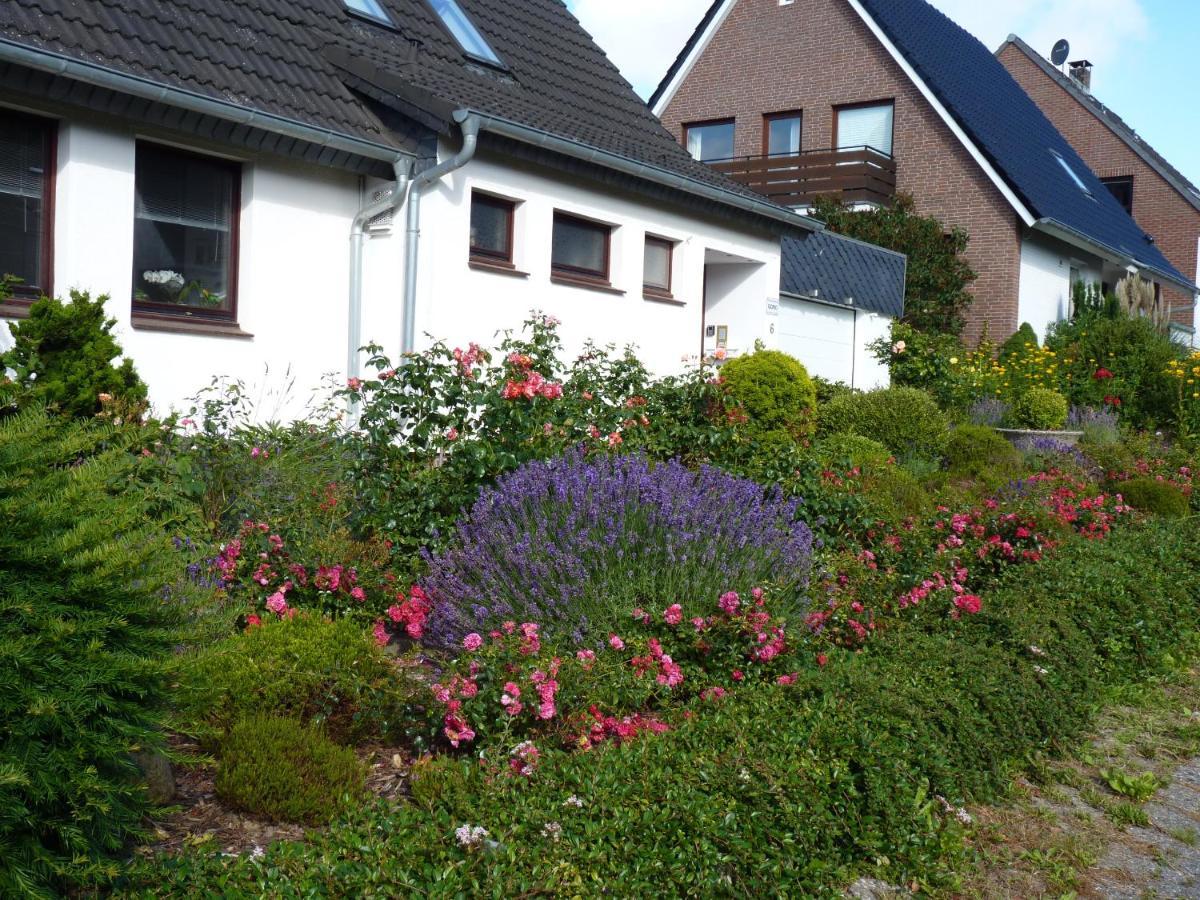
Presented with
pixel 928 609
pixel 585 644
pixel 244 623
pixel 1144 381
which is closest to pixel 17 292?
pixel 244 623

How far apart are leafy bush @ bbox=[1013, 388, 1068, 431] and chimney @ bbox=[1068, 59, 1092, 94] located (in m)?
22.4

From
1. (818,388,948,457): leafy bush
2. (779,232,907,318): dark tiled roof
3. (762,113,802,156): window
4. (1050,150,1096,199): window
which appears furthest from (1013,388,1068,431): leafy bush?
(1050,150,1096,199): window

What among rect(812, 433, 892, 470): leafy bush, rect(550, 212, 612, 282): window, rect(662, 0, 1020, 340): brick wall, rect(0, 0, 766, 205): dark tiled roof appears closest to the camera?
rect(0, 0, 766, 205): dark tiled roof

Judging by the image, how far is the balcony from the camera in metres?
22.0

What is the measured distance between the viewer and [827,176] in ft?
73.2

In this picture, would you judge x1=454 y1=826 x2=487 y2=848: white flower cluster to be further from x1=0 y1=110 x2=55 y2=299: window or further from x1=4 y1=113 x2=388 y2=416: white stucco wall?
x1=0 y1=110 x2=55 y2=299: window

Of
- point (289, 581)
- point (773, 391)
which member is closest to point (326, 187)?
point (773, 391)

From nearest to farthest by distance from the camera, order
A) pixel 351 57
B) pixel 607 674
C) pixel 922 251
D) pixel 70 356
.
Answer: pixel 607 674 → pixel 70 356 → pixel 351 57 → pixel 922 251

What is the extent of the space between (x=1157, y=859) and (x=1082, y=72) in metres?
35.5

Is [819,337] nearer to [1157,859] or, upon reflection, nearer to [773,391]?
[773,391]

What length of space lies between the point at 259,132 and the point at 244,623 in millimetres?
4738

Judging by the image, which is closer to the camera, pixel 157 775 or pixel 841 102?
pixel 157 775

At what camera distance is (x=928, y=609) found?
6270 mm

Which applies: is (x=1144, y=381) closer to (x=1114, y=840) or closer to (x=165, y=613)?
(x=1114, y=840)
